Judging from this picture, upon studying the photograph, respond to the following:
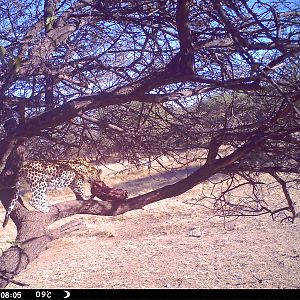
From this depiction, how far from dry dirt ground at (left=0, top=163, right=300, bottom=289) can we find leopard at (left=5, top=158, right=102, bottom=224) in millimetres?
1551

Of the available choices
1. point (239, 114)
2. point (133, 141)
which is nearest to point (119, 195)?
point (133, 141)

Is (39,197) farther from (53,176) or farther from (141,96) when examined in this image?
(141,96)

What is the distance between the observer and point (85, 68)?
4430 millimetres

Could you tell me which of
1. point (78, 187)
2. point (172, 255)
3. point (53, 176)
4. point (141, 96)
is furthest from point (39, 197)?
point (172, 255)

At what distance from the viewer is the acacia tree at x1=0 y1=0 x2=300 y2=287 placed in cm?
344

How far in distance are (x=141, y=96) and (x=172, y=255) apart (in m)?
6.40

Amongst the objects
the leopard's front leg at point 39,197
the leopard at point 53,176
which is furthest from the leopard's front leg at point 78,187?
the leopard's front leg at point 39,197

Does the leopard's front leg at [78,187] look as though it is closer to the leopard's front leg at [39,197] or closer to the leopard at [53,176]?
the leopard at [53,176]

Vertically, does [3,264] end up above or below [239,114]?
below

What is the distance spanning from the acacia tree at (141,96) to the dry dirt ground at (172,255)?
273cm

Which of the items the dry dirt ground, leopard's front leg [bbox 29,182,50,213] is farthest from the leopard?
the dry dirt ground

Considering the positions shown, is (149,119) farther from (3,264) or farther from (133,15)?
(3,264)

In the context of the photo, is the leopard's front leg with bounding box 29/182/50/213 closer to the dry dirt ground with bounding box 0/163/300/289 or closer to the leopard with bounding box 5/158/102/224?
the leopard with bounding box 5/158/102/224

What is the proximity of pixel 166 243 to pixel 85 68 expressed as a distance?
6912 millimetres
